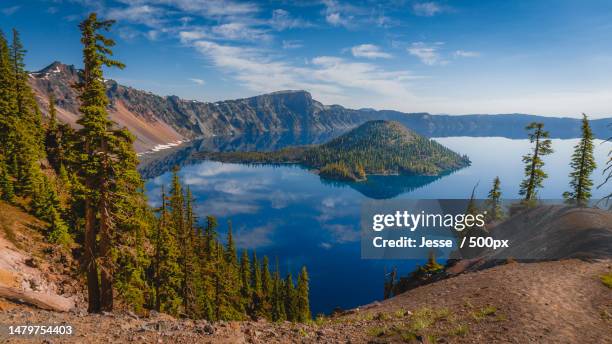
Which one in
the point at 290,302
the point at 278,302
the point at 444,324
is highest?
the point at 444,324

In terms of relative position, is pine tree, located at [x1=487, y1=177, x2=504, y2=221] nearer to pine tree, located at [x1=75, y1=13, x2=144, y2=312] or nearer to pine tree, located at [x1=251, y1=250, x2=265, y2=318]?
pine tree, located at [x1=251, y1=250, x2=265, y2=318]

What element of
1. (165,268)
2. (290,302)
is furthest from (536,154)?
(290,302)

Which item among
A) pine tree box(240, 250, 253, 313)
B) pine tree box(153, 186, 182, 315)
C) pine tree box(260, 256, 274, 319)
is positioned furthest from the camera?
pine tree box(260, 256, 274, 319)

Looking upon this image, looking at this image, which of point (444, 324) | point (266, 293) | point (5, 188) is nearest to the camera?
point (444, 324)

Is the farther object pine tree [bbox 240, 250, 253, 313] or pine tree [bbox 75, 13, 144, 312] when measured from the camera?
pine tree [bbox 240, 250, 253, 313]

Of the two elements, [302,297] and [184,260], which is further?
[302,297]

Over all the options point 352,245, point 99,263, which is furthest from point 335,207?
point 99,263

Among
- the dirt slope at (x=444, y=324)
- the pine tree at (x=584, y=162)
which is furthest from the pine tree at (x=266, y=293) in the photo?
the pine tree at (x=584, y=162)

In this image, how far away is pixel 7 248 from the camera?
1124 inches

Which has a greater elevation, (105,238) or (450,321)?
(105,238)

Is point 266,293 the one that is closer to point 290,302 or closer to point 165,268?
point 290,302

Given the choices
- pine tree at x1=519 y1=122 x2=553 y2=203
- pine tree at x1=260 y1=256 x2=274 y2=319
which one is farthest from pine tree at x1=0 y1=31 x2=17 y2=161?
pine tree at x1=519 y1=122 x2=553 y2=203

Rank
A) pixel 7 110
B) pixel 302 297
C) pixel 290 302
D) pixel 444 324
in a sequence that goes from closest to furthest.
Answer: pixel 444 324 → pixel 7 110 → pixel 302 297 → pixel 290 302

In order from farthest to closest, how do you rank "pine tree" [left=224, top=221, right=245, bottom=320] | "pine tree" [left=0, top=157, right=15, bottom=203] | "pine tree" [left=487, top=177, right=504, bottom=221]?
"pine tree" [left=487, top=177, right=504, bottom=221]
"pine tree" [left=224, top=221, right=245, bottom=320]
"pine tree" [left=0, top=157, right=15, bottom=203]
